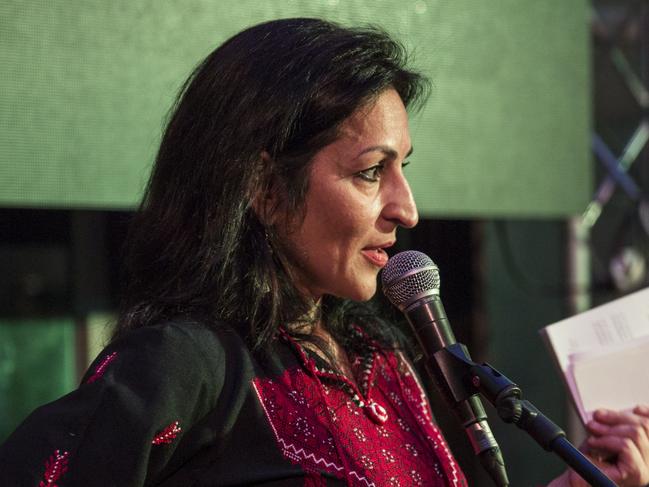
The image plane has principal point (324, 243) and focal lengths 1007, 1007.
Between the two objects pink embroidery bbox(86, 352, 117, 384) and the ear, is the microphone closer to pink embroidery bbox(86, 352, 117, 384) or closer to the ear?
the ear

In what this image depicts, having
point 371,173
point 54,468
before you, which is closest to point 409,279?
point 371,173

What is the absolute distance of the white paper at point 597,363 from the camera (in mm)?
1829

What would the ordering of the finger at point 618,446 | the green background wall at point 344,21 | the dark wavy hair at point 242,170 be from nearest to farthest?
the dark wavy hair at point 242,170, the finger at point 618,446, the green background wall at point 344,21

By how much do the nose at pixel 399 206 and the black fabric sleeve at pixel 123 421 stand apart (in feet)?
1.22

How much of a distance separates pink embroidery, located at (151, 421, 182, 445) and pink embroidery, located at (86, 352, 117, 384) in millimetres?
117

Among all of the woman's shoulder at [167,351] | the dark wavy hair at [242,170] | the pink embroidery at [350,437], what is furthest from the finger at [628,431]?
the woman's shoulder at [167,351]

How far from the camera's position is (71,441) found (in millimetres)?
1298

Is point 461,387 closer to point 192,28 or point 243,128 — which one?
point 243,128

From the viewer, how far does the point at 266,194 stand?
5.22 feet

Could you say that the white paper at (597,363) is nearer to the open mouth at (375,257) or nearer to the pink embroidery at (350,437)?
the pink embroidery at (350,437)

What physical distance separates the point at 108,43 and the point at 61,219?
870 mm

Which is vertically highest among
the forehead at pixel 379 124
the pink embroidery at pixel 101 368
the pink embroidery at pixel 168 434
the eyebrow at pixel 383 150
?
the forehead at pixel 379 124

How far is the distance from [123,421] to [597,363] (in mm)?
923

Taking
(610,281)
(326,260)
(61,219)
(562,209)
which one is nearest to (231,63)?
(326,260)
